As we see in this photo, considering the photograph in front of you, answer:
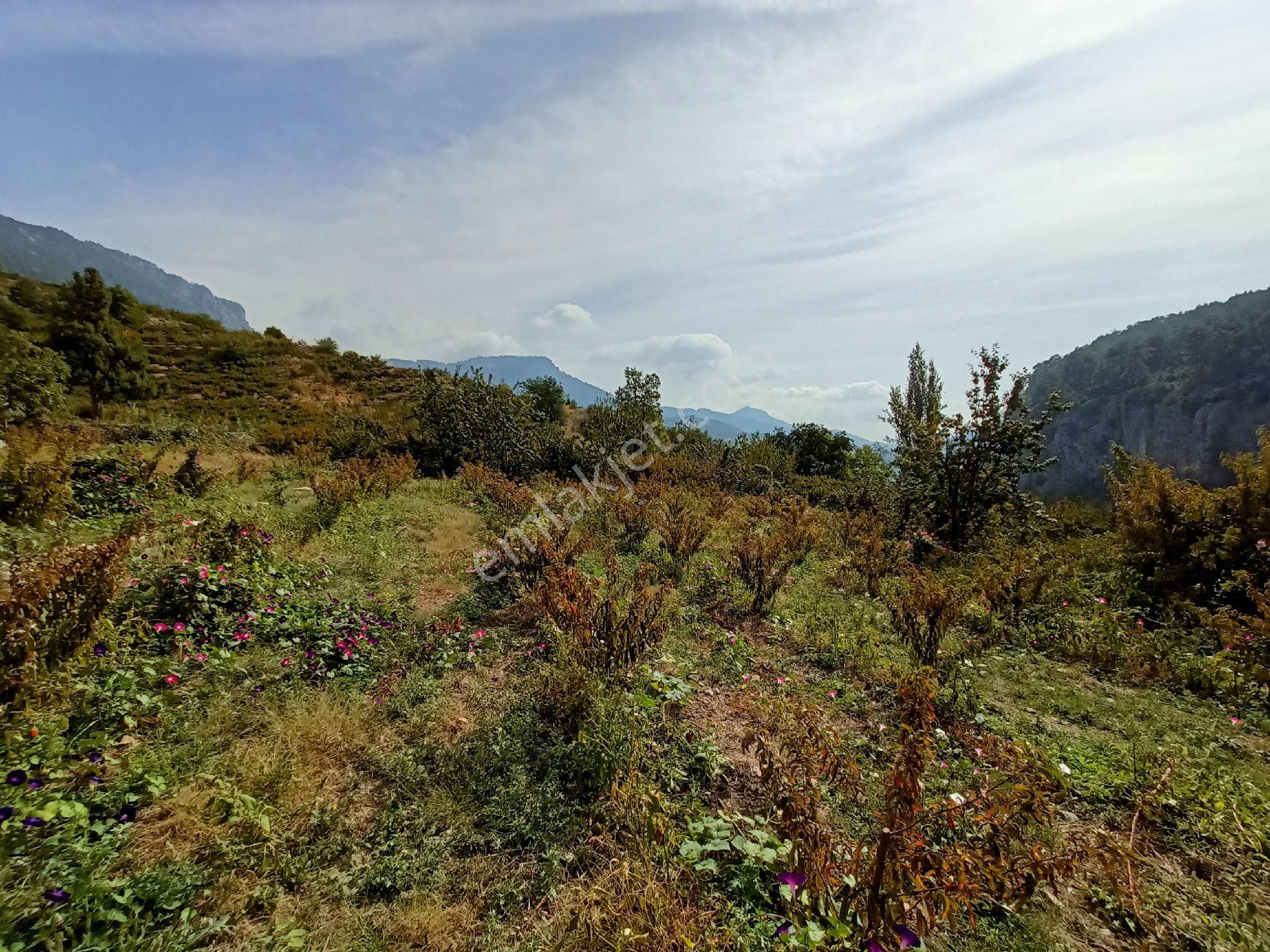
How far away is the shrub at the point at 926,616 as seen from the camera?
4379mm

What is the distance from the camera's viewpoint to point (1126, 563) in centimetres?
686

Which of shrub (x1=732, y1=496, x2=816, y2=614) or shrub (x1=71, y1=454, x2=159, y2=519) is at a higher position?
shrub (x1=71, y1=454, x2=159, y2=519)

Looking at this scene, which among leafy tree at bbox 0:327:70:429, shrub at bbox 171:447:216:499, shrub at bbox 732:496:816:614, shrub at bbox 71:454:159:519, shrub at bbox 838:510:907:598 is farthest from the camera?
leafy tree at bbox 0:327:70:429

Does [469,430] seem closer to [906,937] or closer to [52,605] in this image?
[52,605]

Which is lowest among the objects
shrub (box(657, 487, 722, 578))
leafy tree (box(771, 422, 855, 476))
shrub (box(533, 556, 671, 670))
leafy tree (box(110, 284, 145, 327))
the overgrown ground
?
the overgrown ground

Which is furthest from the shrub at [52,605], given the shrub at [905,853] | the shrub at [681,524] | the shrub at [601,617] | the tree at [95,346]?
the tree at [95,346]

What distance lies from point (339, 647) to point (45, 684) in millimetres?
1643

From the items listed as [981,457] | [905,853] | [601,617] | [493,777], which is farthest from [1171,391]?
[493,777]

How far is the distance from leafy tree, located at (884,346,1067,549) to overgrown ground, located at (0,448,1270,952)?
15.2ft

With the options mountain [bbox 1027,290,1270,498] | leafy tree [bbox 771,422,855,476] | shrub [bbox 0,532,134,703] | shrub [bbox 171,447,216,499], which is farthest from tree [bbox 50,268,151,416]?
mountain [bbox 1027,290,1270,498]

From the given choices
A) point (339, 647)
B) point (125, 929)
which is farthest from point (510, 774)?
point (339, 647)

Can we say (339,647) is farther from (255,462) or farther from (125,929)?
(255,462)

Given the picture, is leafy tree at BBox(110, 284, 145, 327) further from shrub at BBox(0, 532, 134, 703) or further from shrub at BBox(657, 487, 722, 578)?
shrub at BBox(0, 532, 134, 703)

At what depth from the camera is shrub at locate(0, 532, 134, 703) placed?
2.44 m
